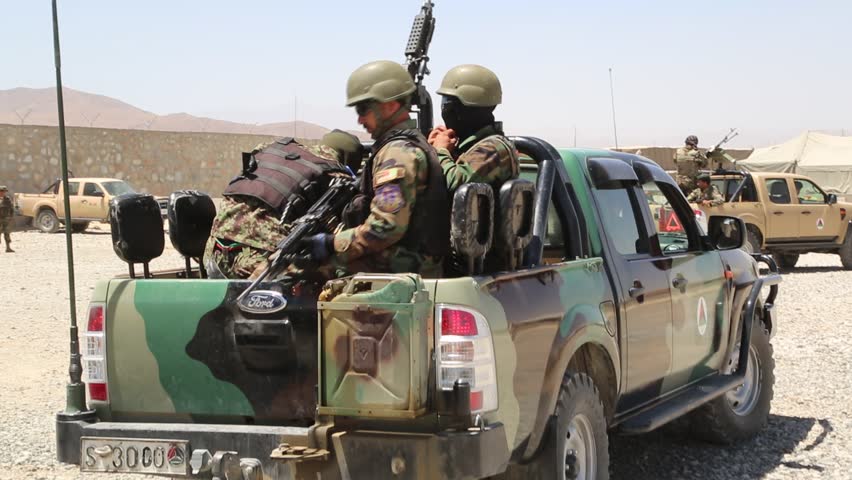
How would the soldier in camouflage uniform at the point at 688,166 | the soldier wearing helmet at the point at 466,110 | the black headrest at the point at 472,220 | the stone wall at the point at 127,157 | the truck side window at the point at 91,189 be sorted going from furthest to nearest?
the stone wall at the point at 127,157
the truck side window at the point at 91,189
the soldier in camouflage uniform at the point at 688,166
the soldier wearing helmet at the point at 466,110
the black headrest at the point at 472,220

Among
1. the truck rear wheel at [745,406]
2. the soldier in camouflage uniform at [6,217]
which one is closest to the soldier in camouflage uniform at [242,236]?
the truck rear wheel at [745,406]

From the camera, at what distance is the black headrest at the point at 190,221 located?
5227 mm

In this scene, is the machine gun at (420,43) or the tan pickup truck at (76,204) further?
the tan pickup truck at (76,204)

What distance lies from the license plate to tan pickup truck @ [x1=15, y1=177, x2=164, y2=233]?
2713 cm

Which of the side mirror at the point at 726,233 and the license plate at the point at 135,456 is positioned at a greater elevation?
the side mirror at the point at 726,233

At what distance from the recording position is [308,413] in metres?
4.15

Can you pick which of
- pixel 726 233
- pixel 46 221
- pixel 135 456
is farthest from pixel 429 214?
pixel 46 221

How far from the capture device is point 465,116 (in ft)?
17.1

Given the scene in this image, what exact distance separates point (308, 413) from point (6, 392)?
209 inches

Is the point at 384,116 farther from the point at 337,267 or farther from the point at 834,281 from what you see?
the point at 834,281

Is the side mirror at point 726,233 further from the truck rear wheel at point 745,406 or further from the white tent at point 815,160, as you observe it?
the white tent at point 815,160

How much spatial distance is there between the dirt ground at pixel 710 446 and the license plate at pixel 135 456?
75.1 inches

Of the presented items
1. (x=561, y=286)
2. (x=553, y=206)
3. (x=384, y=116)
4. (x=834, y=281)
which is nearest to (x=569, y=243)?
(x=553, y=206)

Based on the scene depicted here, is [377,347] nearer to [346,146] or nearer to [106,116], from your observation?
[346,146]
